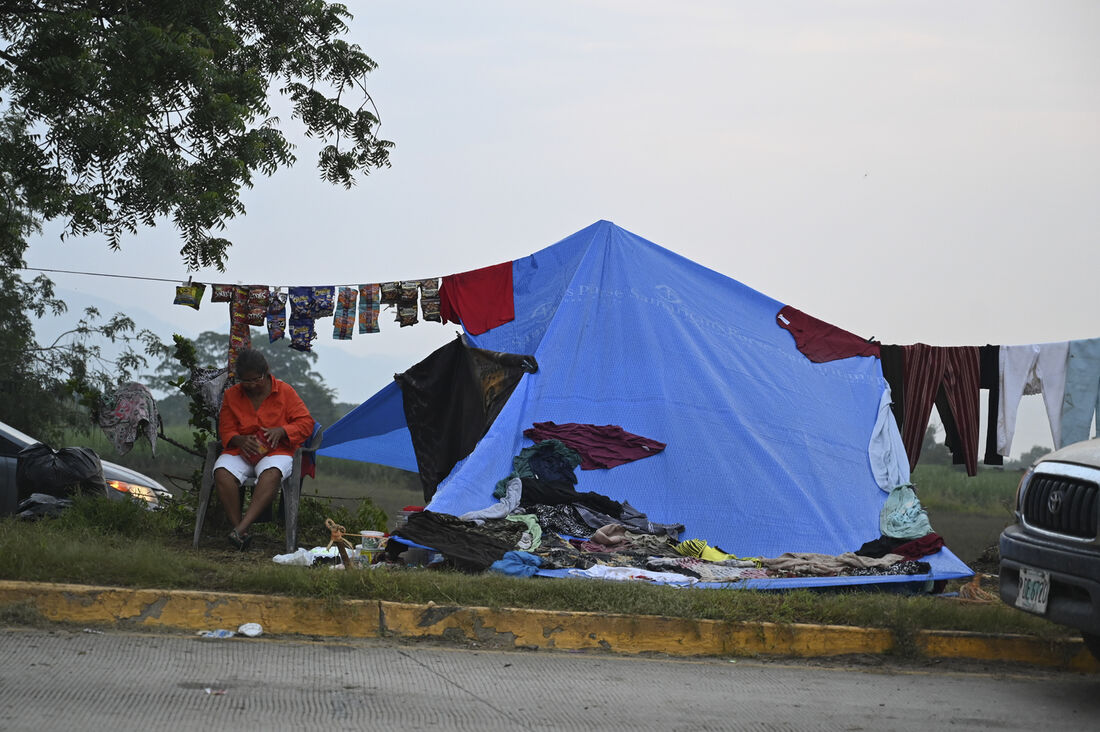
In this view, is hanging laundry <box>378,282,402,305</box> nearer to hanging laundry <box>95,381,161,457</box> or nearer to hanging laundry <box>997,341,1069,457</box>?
hanging laundry <box>95,381,161,457</box>

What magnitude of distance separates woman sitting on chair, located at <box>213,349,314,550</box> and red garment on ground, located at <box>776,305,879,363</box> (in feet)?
15.1

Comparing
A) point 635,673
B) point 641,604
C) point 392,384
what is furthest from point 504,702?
point 392,384

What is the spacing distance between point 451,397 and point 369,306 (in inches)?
72.1

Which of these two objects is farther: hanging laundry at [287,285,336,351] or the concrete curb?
hanging laundry at [287,285,336,351]

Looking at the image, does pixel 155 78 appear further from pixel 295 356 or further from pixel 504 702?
pixel 295 356

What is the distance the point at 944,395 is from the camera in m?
10.1

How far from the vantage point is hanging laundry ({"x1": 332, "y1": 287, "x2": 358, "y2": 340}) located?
10.3 metres

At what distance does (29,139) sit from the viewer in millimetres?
8547

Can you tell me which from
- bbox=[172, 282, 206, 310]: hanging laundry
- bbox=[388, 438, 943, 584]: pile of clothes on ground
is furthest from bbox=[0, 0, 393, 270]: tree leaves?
bbox=[388, 438, 943, 584]: pile of clothes on ground

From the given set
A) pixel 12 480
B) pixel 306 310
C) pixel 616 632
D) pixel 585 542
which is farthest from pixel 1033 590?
pixel 12 480

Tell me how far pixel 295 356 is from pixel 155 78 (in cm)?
1977

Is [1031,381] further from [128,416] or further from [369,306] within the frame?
[128,416]

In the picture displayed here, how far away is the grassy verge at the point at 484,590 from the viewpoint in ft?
17.4

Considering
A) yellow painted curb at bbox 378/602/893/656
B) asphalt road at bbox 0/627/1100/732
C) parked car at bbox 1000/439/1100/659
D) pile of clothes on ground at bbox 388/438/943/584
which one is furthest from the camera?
pile of clothes on ground at bbox 388/438/943/584
